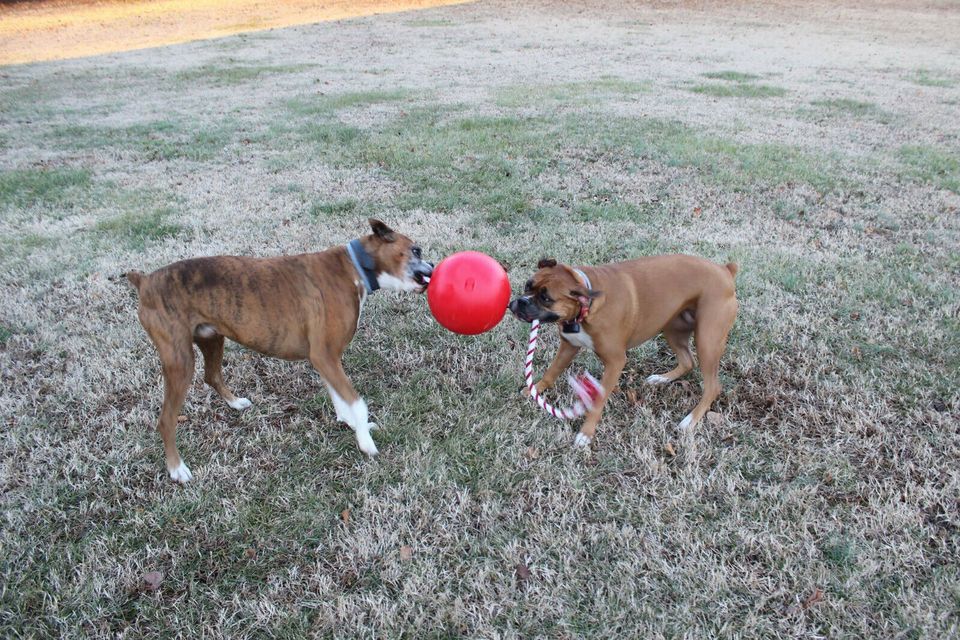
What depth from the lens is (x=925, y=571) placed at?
306 centimetres

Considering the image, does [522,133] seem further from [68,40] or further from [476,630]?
[68,40]

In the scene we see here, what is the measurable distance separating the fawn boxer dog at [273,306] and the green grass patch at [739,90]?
1401 centimetres

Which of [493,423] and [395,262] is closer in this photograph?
[395,262]

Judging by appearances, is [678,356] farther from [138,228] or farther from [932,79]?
[932,79]

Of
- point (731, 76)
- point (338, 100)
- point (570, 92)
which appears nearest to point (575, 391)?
point (338, 100)

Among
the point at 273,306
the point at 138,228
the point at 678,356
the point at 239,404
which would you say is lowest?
the point at 239,404

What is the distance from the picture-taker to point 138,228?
7.35m

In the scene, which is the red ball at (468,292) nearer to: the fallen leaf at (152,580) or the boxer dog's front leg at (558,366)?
the boxer dog's front leg at (558,366)

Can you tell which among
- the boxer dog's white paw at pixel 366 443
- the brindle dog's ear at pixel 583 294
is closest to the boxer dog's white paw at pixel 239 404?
the boxer dog's white paw at pixel 366 443

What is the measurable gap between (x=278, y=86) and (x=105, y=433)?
15009 millimetres

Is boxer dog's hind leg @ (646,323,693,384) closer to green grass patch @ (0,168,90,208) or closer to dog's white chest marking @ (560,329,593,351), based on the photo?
dog's white chest marking @ (560,329,593,351)

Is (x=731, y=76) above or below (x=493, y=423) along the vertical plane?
above

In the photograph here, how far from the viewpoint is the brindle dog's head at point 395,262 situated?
3.88 meters

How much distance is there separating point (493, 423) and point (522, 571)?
1194mm
